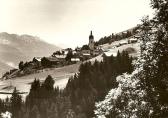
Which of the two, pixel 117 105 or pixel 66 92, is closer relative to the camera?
pixel 117 105

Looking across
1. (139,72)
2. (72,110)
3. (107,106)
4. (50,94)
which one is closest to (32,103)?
(50,94)

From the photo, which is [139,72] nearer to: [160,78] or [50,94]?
[160,78]

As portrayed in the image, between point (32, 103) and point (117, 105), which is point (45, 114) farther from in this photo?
point (117, 105)

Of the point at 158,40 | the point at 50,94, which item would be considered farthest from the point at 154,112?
the point at 50,94

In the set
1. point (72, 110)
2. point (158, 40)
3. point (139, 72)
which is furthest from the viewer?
point (72, 110)

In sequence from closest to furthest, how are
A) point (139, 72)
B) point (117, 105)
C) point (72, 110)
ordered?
1. point (139, 72)
2. point (117, 105)
3. point (72, 110)

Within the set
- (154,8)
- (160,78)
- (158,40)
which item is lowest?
(160,78)

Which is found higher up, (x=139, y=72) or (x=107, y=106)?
(x=139, y=72)
